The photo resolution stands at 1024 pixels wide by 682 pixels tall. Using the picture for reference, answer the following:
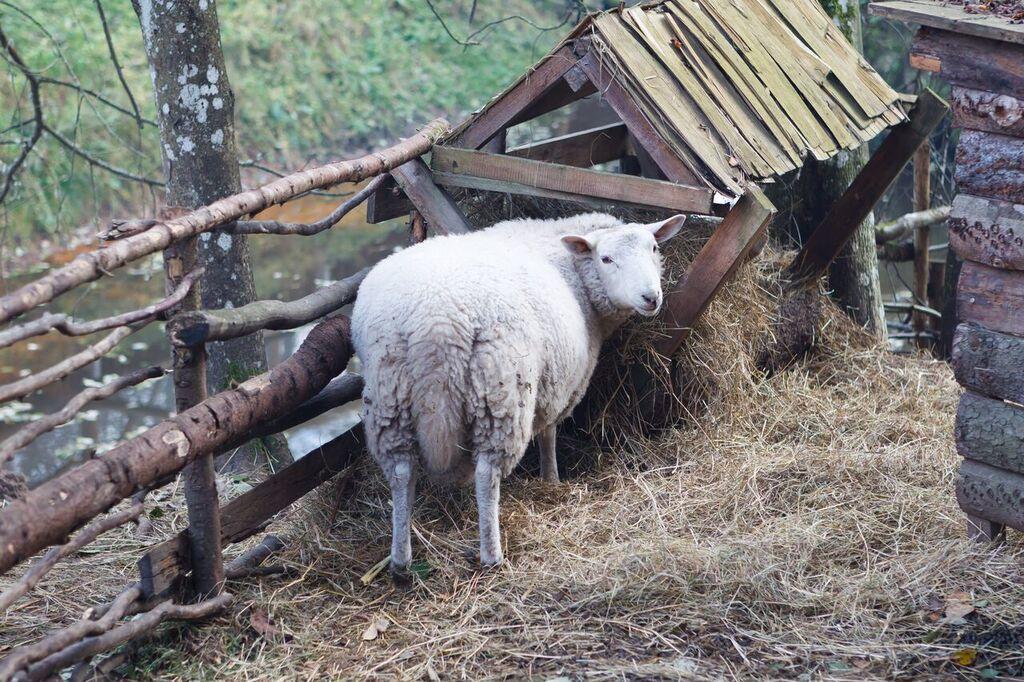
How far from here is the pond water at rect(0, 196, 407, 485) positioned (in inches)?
356

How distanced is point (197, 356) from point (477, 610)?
152 cm

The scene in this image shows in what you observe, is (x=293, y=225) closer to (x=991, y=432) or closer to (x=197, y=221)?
(x=197, y=221)

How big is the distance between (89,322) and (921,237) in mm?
7013

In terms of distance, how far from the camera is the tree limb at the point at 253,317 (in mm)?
3816

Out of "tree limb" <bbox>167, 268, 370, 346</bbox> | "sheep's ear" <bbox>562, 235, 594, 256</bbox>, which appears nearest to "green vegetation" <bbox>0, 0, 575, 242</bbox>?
"tree limb" <bbox>167, 268, 370, 346</bbox>

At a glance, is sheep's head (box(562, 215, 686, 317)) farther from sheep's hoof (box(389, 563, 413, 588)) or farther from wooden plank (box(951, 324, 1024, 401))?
sheep's hoof (box(389, 563, 413, 588))

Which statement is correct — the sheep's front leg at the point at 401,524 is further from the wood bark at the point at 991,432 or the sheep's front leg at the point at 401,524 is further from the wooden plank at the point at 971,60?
the wooden plank at the point at 971,60

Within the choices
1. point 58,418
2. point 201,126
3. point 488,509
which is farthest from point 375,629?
point 201,126

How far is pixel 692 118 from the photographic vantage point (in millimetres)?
5113

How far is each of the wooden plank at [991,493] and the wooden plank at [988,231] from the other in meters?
0.89

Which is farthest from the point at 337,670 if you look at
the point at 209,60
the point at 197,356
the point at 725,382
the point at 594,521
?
the point at 209,60

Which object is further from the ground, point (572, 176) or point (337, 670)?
point (572, 176)

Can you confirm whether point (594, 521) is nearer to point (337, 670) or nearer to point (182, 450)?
point (337, 670)

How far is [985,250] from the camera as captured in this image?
168 inches
